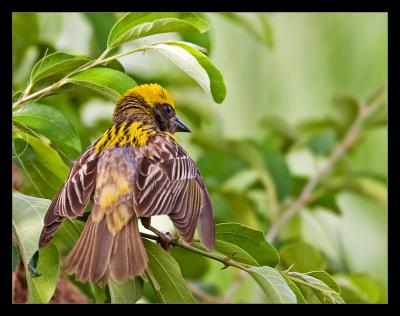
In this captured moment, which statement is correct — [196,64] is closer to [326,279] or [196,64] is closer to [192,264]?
[326,279]

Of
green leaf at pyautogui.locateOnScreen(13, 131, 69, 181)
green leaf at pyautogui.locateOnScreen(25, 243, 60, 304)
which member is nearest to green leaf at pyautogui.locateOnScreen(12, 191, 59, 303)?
green leaf at pyautogui.locateOnScreen(25, 243, 60, 304)

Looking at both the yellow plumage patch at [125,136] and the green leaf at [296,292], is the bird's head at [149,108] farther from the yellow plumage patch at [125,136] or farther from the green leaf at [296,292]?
the green leaf at [296,292]

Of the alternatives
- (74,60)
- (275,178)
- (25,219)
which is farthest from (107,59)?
(275,178)

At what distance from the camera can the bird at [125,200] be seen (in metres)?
2.02

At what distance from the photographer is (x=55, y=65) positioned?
7.63 ft

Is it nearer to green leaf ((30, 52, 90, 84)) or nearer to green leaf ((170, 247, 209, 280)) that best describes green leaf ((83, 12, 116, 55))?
green leaf ((170, 247, 209, 280))

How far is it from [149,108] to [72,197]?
50 centimetres

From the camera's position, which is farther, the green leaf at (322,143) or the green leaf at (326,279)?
the green leaf at (322,143)

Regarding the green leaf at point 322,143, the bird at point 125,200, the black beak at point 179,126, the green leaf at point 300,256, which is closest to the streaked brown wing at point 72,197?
the bird at point 125,200

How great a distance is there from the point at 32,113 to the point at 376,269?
4.05 meters

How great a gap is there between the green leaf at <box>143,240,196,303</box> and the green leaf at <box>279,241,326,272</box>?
673 mm

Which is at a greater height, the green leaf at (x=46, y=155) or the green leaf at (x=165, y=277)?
the green leaf at (x=46, y=155)

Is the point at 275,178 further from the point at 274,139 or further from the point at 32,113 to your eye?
the point at 32,113

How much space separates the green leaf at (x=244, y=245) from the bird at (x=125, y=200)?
0.12 m
